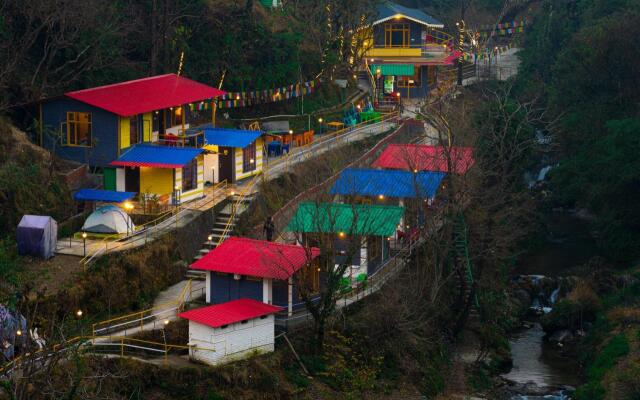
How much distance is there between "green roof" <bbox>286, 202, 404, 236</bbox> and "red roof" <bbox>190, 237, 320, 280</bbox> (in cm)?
132

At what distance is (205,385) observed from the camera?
144 ft

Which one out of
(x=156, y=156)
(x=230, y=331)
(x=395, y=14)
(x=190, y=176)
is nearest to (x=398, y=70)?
(x=395, y=14)

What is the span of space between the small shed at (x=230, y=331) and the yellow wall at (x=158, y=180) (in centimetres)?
1107

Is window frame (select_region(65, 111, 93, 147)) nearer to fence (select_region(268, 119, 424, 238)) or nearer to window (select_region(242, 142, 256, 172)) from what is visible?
window (select_region(242, 142, 256, 172))

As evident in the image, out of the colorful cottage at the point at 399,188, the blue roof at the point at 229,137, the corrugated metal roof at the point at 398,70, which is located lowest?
the colorful cottage at the point at 399,188

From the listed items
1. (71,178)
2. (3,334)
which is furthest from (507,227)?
(3,334)

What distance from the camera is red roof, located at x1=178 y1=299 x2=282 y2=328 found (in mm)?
45031

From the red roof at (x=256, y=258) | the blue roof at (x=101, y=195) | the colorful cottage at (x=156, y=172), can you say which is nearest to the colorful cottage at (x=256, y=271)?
the red roof at (x=256, y=258)

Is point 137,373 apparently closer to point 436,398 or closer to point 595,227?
point 436,398

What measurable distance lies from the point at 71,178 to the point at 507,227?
2003cm

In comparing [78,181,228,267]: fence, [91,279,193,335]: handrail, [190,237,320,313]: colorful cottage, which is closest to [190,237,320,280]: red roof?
[190,237,320,313]: colorful cottage

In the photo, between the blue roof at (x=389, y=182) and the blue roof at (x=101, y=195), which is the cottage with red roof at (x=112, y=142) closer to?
the blue roof at (x=101, y=195)

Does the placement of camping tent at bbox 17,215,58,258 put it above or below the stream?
above

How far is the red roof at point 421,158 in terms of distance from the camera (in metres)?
59.5
